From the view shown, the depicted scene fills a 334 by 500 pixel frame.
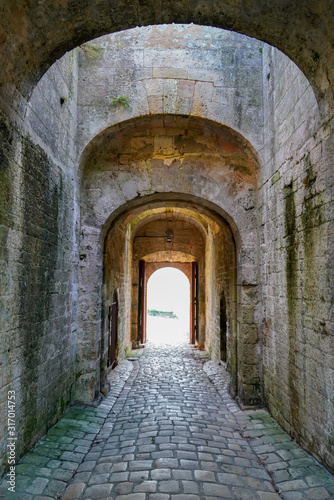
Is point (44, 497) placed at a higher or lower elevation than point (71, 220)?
lower

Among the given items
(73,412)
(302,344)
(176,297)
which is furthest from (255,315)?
(176,297)

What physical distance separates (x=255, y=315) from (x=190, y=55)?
3.77 meters

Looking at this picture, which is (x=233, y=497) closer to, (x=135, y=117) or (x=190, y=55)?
(x=135, y=117)

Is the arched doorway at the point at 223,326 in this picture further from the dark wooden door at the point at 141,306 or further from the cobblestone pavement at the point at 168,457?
the dark wooden door at the point at 141,306

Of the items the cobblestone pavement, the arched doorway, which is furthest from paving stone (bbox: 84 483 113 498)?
the arched doorway

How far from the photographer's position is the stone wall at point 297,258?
110 inches

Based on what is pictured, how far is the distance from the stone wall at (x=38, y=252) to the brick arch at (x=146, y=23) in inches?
14.0

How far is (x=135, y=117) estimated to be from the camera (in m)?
4.59

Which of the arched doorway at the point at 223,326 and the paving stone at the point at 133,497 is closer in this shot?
the paving stone at the point at 133,497

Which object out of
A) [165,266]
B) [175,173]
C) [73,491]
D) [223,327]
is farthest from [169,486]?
[165,266]

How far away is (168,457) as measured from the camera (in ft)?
10.1

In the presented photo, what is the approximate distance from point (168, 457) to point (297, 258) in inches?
89.4

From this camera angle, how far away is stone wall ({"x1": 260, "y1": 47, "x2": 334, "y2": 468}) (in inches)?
110

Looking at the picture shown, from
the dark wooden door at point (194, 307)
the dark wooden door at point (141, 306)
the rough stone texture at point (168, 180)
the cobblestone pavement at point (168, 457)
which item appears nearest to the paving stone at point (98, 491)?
the cobblestone pavement at point (168, 457)
